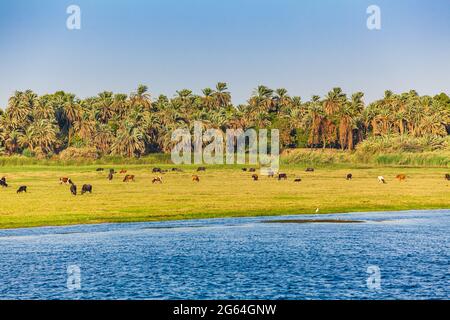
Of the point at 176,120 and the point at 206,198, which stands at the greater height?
Result: the point at 176,120

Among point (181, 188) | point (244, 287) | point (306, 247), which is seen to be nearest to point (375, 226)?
point (306, 247)

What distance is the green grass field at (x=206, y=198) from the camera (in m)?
52.2

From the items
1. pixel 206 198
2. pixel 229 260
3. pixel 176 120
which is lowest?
pixel 229 260

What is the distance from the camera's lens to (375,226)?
156 ft

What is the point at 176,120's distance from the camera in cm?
16862

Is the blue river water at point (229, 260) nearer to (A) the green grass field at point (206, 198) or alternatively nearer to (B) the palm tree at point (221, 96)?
(A) the green grass field at point (206, 198)

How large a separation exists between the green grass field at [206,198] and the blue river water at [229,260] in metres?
4.67

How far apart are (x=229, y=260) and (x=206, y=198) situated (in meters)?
27.9

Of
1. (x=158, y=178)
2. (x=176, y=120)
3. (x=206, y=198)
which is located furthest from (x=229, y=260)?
(x=176, y=120)

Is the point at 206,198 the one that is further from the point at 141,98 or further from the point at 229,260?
the point at 141,98

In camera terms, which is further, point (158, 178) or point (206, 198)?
point (158, 178)

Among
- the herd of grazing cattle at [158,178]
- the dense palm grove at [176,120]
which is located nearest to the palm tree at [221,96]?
the dense palm grove at [176,120]

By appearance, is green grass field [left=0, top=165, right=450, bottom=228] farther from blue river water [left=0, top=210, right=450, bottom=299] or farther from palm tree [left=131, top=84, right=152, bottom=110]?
palm tree [left=131, top=84, right=152, bottom=110]
